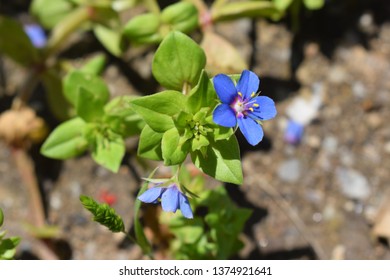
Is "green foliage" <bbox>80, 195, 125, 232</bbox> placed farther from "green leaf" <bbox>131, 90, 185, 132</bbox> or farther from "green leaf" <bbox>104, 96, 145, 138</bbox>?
"green leaf" <bbox>104, 96, 145, 138</bbox>

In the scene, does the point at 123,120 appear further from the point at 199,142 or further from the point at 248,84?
the point at 248,84

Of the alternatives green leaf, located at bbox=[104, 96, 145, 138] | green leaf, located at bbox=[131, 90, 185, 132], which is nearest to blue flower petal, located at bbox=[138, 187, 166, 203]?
green leaf, located at bbox=[131, 90, 185, 132]

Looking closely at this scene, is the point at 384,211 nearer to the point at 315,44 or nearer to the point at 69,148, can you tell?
the point at 315,44

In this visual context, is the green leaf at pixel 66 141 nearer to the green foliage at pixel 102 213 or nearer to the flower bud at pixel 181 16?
the flower bud at pixel 181 16

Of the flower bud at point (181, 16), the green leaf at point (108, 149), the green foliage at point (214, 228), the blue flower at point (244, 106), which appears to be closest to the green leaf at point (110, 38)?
the flower bud at point (181, 16)
